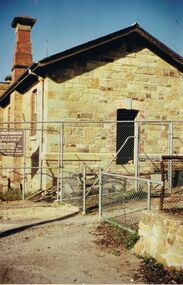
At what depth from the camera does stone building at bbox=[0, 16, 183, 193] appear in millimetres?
13133

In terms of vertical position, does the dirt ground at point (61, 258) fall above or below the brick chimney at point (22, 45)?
below

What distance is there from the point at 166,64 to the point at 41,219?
9.04m

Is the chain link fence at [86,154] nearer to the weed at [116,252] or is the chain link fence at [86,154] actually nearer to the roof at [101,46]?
the roof at [101,46]

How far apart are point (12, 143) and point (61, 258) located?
686cm

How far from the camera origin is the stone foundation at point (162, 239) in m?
5.57

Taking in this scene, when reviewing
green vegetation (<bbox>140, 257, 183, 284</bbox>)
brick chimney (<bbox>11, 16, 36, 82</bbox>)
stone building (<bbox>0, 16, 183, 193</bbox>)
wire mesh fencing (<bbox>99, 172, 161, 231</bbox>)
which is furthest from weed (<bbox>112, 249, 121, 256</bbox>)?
brick chimney (<bbox>11, 16, 36, 82</bbox>)

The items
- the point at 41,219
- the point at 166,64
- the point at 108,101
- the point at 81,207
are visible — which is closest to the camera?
the point at 41,219

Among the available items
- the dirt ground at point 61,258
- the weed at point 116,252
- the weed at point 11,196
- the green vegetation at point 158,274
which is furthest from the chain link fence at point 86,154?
the green vegetation at point 158,274

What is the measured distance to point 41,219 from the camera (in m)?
9.50

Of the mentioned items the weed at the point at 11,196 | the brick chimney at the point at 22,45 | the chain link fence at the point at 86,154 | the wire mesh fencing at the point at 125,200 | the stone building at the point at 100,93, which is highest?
the brick chimney at the point at 22,45

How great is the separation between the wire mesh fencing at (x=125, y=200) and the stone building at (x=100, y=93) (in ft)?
4.30

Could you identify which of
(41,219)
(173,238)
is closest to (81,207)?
(41,219)

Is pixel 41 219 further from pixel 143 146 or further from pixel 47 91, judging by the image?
pixel 143 146

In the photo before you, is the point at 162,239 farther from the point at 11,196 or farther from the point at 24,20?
the point at 24,20
